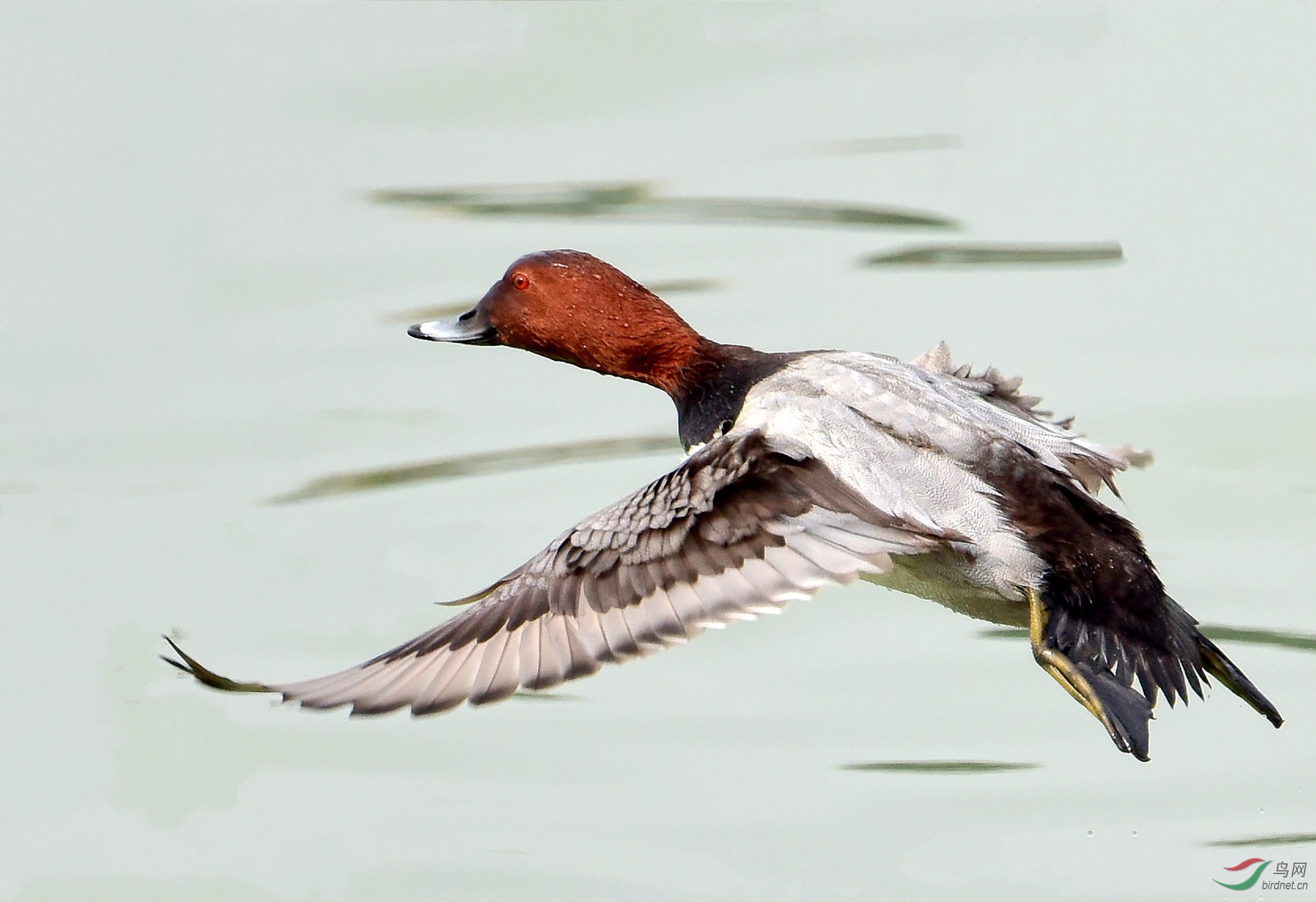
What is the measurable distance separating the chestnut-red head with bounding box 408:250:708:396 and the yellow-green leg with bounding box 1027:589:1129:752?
49.2 inches

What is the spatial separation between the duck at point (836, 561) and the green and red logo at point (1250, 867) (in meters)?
0.74

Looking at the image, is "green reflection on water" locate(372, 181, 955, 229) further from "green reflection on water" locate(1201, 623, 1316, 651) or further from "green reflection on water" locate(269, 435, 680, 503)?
"green reflection on water" locate(1201, 623, 1316, 651)

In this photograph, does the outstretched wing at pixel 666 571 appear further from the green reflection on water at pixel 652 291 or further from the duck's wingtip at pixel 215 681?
the green reflection on water at pixel 652 291

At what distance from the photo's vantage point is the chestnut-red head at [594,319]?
5.12 m

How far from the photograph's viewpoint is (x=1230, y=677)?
4535mm

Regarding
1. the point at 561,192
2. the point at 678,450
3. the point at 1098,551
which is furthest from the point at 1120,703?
the point at 561,192

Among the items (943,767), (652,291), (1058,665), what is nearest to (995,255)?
(652,291)

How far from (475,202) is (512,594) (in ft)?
13.9

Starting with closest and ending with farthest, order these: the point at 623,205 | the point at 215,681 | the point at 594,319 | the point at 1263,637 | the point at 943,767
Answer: the point at 215,681
the point at 594,319
the point at 943,767
the point at 1263,637
the point at 623,205

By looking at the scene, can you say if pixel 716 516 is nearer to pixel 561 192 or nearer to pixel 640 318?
pixel 640 318

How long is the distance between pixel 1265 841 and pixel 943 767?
3.12ft

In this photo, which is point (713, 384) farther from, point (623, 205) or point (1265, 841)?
point (623, 205)

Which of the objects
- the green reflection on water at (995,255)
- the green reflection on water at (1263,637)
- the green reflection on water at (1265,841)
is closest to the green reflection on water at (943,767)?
the green reflection on water at (1265,841)

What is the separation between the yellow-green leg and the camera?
13.7ft
